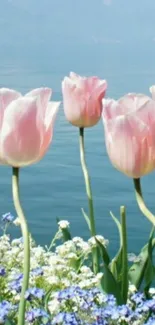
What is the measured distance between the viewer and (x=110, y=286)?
90.7 inches

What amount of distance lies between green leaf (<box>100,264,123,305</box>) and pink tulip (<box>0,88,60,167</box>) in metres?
0.59

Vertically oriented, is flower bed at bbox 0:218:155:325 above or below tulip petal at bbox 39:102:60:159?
below

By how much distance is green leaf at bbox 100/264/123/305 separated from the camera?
2.25 m

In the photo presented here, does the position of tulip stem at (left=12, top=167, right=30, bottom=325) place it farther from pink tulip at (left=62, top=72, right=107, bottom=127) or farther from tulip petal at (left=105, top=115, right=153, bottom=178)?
pink tulip at (left=62, top=72, right=107, bottom=127)

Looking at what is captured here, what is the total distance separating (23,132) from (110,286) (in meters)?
0.70

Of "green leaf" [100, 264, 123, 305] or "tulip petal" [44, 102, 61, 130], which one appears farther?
"green leaf" [100, 264, 123, 305]

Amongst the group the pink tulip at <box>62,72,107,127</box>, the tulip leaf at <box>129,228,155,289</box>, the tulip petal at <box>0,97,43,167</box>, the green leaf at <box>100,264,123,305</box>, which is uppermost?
the tulip petal at <box>0,97,43,167</box>

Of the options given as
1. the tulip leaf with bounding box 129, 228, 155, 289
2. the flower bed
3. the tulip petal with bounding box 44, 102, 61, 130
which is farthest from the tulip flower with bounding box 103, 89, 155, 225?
the tulip leaf with bounding box 129, 228, 155, 289

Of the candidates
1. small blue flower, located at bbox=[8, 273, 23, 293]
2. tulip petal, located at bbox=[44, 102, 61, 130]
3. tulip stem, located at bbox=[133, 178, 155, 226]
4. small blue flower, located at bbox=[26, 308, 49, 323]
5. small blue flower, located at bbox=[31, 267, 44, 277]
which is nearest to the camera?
tulip stem, located at bbox=[133, 178, 155, 226]

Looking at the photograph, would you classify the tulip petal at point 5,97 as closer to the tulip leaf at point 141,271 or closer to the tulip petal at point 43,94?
the tulip petal at point 43,94

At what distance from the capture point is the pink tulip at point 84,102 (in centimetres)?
253

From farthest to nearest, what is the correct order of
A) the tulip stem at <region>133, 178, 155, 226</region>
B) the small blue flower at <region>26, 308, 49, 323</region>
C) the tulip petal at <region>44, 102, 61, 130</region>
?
1. the small blue flower at <region>26, 308, 49, 323</region>
2. the tulip petal at <region>44, 102, 61, 130</region>
3. the tulip stem at <region>133, 178, 155, 226</region>

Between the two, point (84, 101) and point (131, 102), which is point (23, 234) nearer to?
point (131, 102)

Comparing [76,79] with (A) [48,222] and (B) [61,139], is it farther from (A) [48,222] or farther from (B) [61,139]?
(B) [61,139]
